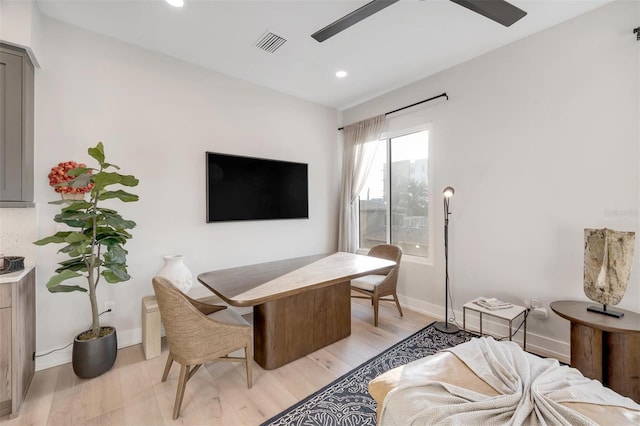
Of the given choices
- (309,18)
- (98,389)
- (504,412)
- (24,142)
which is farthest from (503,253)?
(24,142)

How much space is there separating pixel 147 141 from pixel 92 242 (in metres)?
1.15

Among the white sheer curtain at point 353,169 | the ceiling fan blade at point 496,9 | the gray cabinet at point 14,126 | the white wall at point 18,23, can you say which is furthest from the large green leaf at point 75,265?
the ceiling fan blade at point 496,9

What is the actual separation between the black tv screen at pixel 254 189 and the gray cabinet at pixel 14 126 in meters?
1.41

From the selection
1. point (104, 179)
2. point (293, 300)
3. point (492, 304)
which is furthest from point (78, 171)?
point (492, 304)

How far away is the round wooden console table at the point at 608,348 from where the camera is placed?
1776mm

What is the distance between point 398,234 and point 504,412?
285 centimetres

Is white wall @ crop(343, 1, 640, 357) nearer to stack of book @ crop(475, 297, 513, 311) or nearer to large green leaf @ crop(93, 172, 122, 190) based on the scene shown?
stack of book @ crop(475, 297, 513, 311)

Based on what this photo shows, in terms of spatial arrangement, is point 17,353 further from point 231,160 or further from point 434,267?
point 434,267

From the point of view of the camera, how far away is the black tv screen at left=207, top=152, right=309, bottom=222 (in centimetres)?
314

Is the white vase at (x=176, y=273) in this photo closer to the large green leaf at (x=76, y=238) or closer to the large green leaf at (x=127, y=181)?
the large green leaf at (x=76, y=238)

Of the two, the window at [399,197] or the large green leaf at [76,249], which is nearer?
the large green leaf at [76,249]

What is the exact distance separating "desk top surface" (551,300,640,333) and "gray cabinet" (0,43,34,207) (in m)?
4.06

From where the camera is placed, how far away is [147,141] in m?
Answer: 2.74

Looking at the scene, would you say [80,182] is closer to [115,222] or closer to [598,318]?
[115,222]
